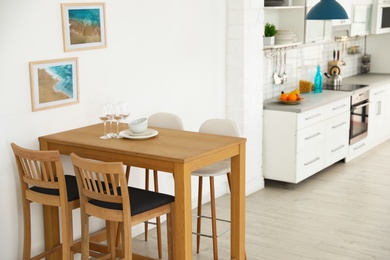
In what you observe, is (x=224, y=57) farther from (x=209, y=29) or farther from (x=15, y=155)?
(x=15, y=155)

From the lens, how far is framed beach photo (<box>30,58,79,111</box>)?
13.6 feet

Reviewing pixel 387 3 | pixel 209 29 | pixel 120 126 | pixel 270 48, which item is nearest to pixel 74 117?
pixel 120 126

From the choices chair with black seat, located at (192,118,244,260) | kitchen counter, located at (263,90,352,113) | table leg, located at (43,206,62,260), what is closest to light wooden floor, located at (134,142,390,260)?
chair with black seat, located at (192,118,244,260)

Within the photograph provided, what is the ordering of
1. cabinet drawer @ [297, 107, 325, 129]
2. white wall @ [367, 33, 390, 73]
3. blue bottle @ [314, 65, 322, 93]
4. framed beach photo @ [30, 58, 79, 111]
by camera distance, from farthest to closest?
white wall @ [367, 33, 390, 73] → blue bottle @ [314, 65, 322, 93] → cabinet drawer @ [297, 107, 325, 129] → framed beach photo @ [30, 58, 79, 111]

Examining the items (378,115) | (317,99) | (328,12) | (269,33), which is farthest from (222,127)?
(378,115)

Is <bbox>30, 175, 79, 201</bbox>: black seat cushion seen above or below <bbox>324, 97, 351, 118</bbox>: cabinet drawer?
below

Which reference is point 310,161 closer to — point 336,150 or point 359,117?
point 336,150

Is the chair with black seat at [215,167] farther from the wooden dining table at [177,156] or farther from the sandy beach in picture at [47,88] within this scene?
the sandy beach in picture at [47,88]

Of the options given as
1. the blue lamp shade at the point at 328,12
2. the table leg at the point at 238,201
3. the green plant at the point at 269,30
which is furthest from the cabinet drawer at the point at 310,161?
the table leg at the point at 238,201

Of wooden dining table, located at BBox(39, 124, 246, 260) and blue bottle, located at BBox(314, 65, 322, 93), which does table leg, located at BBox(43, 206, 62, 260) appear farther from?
blue bottle, located at BBox(314, 65, 322, 93)

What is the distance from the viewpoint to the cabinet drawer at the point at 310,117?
6078mm

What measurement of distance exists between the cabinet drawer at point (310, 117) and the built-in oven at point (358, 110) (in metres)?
0.80

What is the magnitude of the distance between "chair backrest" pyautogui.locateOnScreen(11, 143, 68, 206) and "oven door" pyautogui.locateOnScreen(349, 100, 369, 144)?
4.19 m

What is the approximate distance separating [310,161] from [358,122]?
1.30 metres
